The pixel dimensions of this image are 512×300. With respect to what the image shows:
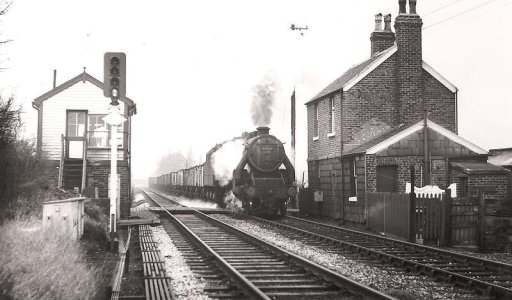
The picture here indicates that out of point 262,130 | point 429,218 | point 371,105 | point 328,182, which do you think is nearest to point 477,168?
point 429,218

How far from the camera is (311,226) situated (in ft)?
61.9

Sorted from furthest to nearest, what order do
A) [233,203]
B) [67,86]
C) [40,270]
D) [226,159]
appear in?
[233,203], [226,159], [67,86], [40,270]

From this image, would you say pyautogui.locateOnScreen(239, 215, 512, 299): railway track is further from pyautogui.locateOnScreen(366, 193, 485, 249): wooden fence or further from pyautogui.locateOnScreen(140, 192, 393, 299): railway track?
pyautogui.locateOnScreen(140, 192, 393, 299): railway track

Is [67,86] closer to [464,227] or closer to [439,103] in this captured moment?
[439,103]

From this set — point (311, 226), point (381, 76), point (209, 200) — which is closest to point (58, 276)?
point (311, 226)

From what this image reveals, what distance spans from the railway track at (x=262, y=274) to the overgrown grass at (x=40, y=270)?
179cm

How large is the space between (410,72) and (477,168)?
519 centimetres

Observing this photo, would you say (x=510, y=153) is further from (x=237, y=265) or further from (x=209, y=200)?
(x=237, y=265)

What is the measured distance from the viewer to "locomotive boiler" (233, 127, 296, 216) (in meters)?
20.8

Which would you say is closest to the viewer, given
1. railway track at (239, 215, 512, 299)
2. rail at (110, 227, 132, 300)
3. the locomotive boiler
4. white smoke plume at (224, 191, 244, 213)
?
rail at (110, 227, 132, 300)

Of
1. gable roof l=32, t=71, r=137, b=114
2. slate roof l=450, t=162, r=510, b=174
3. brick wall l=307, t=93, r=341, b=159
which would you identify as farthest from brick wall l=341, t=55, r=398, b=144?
gable roof l=32, t=71, r=137, b=114

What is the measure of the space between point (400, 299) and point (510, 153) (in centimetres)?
2388

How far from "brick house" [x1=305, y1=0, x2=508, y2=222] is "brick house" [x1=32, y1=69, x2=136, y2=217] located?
8.32 metres

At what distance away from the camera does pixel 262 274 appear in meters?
9.41
